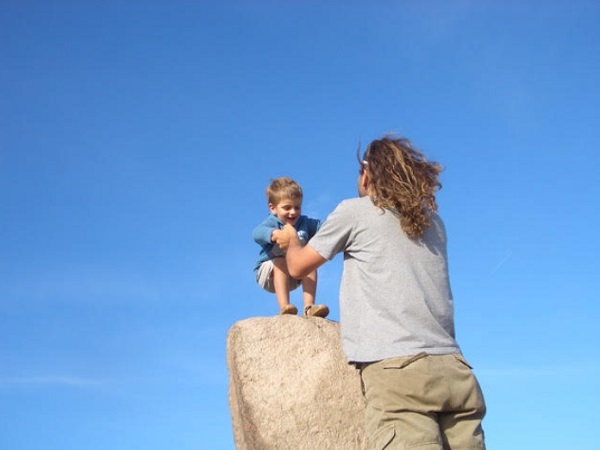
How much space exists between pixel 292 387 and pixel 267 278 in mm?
1701

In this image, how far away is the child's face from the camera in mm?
6555

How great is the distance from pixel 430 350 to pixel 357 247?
30.4 inches

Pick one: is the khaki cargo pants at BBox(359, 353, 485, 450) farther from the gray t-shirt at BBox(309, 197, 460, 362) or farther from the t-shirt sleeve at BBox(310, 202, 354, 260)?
the t-shirt sleeve at BBox(310, 202, 354, 260)

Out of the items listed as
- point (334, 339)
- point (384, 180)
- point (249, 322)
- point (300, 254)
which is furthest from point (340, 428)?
point (384, 180)

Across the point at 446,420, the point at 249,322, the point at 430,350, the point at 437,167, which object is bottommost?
the point at 446,420

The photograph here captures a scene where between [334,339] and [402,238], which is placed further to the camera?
[334,339]

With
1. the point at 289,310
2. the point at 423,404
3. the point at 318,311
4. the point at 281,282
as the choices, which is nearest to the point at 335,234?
the point at 423,404

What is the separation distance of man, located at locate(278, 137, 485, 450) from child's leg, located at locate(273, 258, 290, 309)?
1783 millimetres

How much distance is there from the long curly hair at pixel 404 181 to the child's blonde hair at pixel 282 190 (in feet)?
6.70

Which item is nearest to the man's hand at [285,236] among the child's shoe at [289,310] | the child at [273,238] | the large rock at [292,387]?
the child at [273,238]

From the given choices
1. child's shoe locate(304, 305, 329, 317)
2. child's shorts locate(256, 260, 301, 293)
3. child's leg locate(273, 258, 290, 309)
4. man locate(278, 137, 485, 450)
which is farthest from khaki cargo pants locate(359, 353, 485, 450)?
child's shorts locate(256, 260, 301, 293)

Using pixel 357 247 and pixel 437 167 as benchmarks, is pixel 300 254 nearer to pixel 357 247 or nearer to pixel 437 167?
pixel 357 247

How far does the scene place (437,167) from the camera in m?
4.50

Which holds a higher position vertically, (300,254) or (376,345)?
(300,254)
